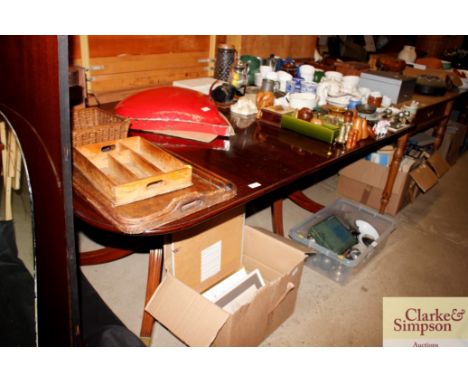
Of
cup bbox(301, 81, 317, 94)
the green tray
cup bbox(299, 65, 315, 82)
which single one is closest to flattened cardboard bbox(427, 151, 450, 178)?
cup bbox(299, 65, 315, 82)

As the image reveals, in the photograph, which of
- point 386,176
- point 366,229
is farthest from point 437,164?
point 366,229

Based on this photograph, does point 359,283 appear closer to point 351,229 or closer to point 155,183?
point 351,229

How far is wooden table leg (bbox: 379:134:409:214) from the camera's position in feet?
7.83

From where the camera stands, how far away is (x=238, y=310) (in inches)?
53.1

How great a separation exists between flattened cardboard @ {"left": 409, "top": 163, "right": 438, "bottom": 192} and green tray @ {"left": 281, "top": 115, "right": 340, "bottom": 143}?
51.0 inches

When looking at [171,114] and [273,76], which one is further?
[273,76]

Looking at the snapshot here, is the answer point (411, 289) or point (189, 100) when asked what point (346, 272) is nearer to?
point (411, 289)

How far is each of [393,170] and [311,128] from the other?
1.11m

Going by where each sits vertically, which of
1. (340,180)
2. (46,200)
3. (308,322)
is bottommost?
(308,322)

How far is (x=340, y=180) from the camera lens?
3.04m

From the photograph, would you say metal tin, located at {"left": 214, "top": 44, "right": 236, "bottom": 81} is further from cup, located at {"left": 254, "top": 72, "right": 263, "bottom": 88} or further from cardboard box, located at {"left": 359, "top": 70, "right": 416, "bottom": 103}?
cardboard box, located at {"left": 359, "top": 70, "right": 416, "bottom": 103}

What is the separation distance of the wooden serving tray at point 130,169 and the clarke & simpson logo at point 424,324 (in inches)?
45.9

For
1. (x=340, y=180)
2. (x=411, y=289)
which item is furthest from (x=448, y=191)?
(x=411, y=289)
